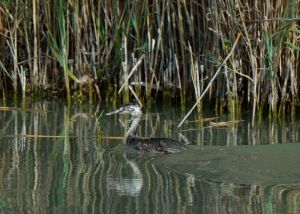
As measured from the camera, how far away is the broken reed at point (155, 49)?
894 cm

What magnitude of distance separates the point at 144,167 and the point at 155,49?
10.2 feet

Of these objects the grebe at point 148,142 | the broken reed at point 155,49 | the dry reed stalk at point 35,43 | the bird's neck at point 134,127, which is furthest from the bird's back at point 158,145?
the dry reed stalk at point 35,43

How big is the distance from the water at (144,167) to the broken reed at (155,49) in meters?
0.48

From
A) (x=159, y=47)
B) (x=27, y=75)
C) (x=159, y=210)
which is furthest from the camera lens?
(x=27, y=75)

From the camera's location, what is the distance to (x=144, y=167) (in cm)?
688

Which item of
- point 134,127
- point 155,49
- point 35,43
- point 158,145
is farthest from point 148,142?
point 35,43

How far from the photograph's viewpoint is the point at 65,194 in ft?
19.3

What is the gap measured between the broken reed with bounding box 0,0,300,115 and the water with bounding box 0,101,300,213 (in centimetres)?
48

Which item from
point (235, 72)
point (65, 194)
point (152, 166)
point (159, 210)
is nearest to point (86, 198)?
point (65, 194)

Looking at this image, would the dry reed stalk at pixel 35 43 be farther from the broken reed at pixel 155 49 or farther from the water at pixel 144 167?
the water at pixel 144 167

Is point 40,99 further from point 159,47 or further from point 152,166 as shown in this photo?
point 152,166

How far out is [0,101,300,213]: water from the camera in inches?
222

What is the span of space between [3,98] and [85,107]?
3.36ft

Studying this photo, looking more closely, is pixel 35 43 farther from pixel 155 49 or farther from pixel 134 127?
pixel 134 127
